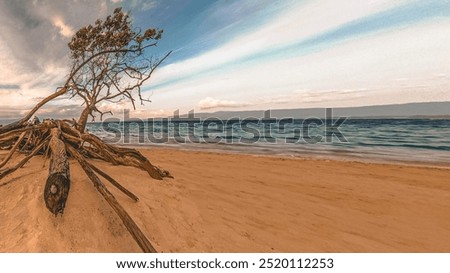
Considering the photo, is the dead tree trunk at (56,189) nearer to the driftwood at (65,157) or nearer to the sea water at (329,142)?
the driftwood at (65,157)

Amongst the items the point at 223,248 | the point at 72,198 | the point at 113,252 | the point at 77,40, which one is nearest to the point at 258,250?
the point at 223,248

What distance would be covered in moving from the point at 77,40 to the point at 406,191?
41.8 ft

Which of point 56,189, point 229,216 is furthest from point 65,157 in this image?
point 229,216

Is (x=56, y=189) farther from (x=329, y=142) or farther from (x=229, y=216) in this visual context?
(x=329, y=142)

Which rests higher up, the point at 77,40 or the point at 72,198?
the point at 77,40

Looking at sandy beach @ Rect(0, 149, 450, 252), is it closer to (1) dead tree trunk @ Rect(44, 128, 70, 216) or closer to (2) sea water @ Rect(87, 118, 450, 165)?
(1) dead tree trunk @ Rect(44, 128, 70, 216)

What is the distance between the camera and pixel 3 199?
3.71 m

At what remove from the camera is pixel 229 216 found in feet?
16.1

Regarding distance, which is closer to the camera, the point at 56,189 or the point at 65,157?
the point at 56,189

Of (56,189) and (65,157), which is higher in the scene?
(65,157)

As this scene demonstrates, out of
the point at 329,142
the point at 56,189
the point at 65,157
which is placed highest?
the point at 65,157

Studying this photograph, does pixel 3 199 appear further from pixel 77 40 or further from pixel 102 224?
pixel 77 40

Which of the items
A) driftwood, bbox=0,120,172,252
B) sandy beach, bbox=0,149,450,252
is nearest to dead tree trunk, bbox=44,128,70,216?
driftwood, bbox=0,120,172,252

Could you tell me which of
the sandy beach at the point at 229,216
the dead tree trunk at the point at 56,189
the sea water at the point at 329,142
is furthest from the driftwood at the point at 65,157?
the sea water at the point at 329,142
